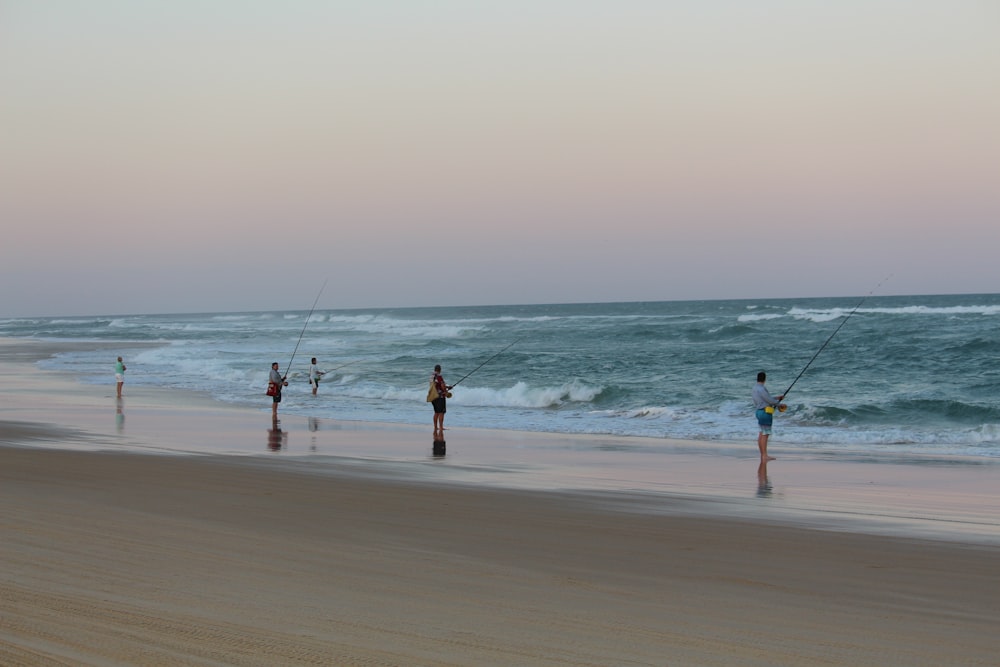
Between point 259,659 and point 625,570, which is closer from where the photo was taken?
point 259,659

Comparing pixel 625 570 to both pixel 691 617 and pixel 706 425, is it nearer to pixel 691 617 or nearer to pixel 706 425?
pixel 691 617

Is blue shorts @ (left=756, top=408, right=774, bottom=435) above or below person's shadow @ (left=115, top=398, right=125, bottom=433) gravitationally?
above

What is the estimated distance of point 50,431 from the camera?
1408cm

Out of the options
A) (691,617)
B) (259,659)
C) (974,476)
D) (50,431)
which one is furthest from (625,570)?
(50,431)

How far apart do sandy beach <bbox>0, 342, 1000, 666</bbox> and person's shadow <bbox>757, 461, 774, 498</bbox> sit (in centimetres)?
17

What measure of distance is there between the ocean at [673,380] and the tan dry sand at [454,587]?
7.59 metres

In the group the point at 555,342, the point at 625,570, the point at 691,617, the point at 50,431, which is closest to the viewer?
the point at 691,617

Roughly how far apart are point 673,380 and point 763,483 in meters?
14.4

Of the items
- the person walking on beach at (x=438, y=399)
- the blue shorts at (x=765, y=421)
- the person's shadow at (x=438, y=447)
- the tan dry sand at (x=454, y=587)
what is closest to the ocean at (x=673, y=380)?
the person walking on beach at (x=438, y=399)

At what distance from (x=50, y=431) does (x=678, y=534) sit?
10782 millimetres

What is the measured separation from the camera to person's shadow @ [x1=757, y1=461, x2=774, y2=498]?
9.10 meters

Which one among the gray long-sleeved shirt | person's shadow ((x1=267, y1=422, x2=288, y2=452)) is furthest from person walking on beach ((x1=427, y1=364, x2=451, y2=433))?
the gray long-sleeved shirt

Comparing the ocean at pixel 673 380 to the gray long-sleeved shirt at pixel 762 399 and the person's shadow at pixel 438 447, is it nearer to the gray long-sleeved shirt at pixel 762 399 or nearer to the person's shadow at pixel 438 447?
the gray long-sleeved shirt at pixel 762 399

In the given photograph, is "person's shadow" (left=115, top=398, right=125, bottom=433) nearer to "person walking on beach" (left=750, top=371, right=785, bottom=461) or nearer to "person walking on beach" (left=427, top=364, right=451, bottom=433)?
"person walking on beach" (left=427, top=364, right=451, bottom=433)
